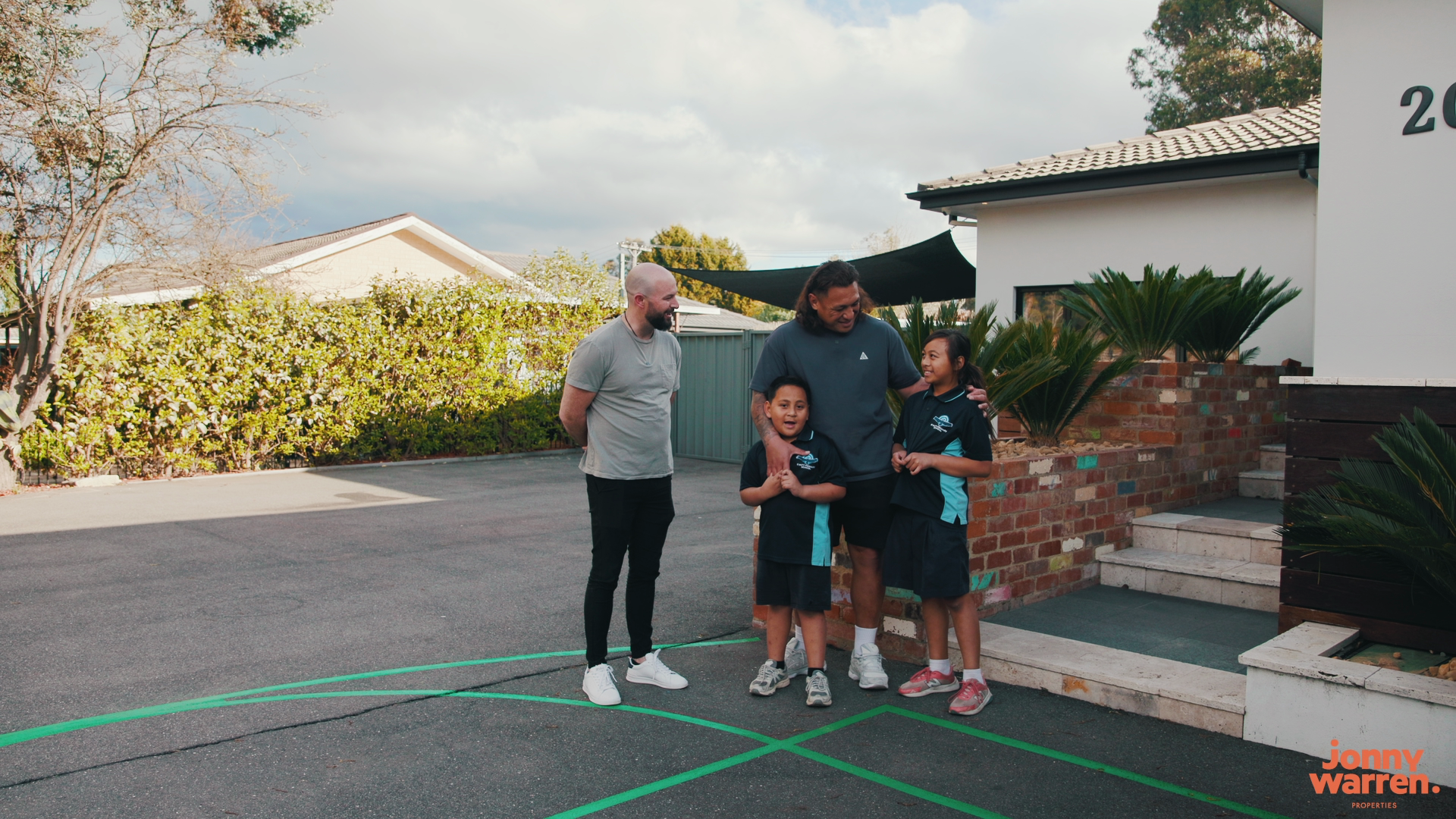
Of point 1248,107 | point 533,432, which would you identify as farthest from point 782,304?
point 1248,107

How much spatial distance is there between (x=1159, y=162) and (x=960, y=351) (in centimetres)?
642

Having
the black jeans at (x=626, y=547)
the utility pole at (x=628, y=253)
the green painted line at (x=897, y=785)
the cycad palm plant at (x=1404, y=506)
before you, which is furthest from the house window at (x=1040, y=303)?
the utility pole at (x=628, y=253)

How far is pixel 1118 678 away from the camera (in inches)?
144

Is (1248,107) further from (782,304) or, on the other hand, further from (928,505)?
(928,505)

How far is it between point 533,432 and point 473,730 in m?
11.0

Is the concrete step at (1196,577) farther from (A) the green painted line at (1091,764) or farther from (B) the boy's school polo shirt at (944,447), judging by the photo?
(A) the green painted line at (1091,764)

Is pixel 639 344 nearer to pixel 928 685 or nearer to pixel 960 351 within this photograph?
pixel 960 351

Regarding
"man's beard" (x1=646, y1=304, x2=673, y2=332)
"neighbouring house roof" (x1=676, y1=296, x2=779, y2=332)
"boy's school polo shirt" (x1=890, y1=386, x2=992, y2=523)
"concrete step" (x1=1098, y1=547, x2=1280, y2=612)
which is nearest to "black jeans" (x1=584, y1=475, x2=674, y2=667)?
"man's beard" (x1=646, y1=304, x2=673, y2=332)

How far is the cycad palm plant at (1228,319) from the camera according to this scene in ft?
21.7

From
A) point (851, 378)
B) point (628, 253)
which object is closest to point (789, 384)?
point (851, 378)

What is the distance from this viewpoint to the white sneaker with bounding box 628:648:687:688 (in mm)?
3893

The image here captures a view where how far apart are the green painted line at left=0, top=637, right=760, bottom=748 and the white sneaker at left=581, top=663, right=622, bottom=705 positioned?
23.6 inches

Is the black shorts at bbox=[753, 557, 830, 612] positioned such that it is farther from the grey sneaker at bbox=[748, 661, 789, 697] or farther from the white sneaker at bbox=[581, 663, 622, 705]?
the white sneaker at bbox=[581, 663, 622, 705]

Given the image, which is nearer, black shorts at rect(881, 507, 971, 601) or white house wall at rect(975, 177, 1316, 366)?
black shorts at rect(881, 507, 971, 601)
